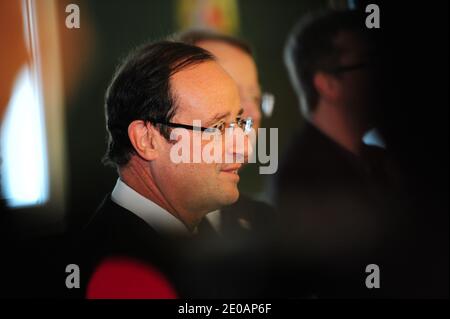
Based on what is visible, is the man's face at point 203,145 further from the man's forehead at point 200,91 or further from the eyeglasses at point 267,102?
the eyeglasses at point 267,102

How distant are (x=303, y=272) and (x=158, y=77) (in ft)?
3.07

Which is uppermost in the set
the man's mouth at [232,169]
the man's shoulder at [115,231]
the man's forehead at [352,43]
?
the man's forehead at [352,43]

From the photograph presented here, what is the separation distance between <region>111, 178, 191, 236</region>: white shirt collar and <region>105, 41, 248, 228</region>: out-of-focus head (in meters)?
0.05

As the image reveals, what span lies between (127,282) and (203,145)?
59cm

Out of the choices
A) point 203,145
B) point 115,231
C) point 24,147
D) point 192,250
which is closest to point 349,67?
point 203,145

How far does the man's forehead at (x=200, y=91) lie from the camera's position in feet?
5.71

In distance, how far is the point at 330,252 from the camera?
6.53 ft

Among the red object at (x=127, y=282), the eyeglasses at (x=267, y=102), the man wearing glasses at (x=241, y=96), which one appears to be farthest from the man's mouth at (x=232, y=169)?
the red object at (x=127, y=282)

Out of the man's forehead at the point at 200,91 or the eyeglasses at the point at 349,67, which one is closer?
the man's forehead at the point at 200,91

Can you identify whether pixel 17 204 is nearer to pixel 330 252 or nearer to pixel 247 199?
pixel 247 199

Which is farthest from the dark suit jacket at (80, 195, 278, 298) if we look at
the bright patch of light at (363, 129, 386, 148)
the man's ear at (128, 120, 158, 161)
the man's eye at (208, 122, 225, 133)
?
the bright patch of light at (363, 129, 386, 148)

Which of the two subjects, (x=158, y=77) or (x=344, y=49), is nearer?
(x=158, y=77)

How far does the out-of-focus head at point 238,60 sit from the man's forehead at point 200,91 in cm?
8
